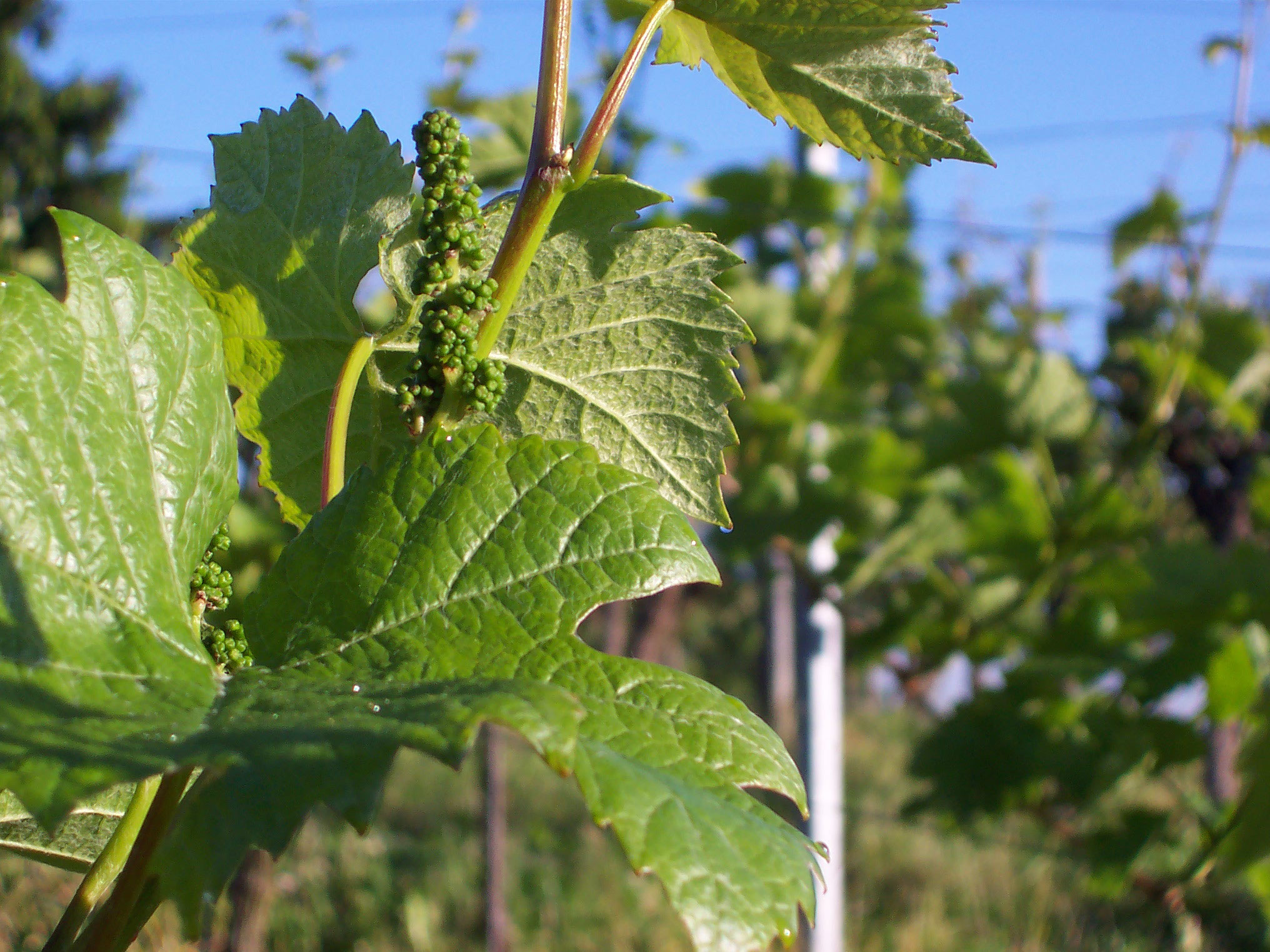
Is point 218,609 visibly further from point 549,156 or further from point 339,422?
point 549,156

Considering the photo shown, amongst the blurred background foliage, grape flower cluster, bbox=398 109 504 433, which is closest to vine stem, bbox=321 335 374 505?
grape flower cluster, bbox=398 109 504 433

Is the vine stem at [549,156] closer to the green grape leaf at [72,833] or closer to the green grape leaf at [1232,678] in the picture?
the green grape leaf at [72,833]

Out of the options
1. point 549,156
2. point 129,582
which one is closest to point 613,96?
point 549,156

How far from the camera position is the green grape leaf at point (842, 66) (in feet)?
1.40

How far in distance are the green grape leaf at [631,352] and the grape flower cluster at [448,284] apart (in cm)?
3

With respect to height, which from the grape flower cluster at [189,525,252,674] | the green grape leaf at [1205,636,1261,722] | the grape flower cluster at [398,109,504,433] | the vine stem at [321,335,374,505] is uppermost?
the green grape leaf at [1205,636,1261,722]

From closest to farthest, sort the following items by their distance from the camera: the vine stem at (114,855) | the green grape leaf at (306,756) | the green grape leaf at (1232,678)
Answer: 1. the green grape leaf at (306,756)
2. the vine stem at (114,855)
3. the green grape leaf at (1232,678)

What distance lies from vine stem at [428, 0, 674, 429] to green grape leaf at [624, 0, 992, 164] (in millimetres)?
47

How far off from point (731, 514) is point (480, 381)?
1.50 meters

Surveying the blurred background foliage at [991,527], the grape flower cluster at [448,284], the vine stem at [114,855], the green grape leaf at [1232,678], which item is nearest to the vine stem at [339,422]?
the grape flower cluster at [448,284]

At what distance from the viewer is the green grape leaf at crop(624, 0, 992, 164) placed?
1.40ft

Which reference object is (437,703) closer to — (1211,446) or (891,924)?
(1211,446)

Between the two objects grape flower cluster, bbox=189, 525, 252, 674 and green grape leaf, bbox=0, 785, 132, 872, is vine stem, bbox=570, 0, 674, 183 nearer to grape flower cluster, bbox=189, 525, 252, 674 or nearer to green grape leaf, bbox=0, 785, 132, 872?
grape flower cluster, bbox=189, 525, 252, 674

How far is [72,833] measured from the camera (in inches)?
17.9
